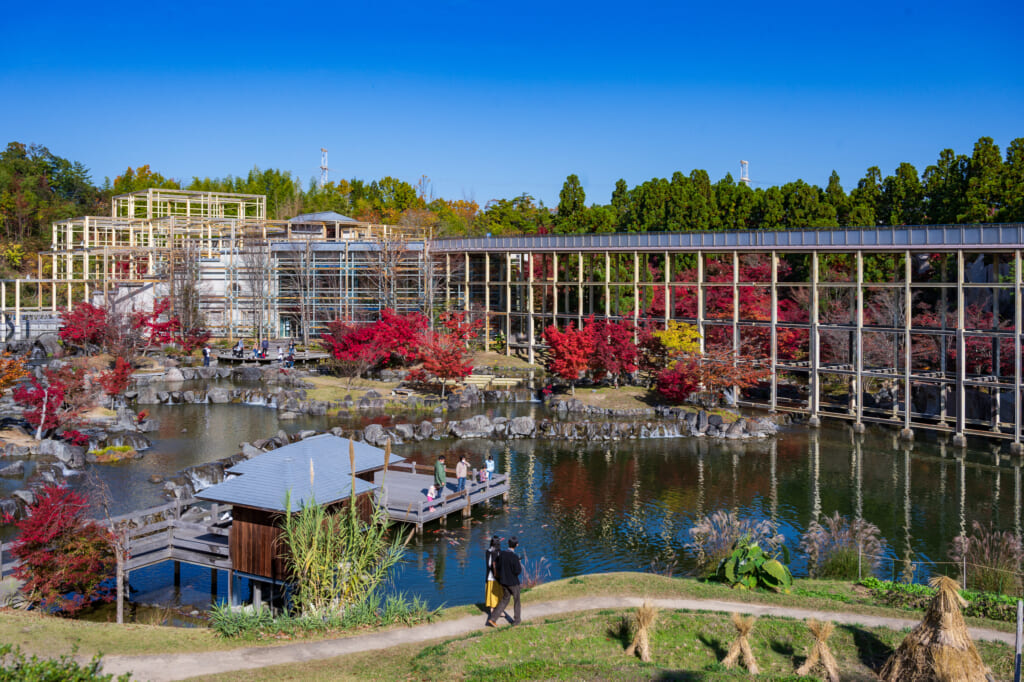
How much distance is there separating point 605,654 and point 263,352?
38156 mm

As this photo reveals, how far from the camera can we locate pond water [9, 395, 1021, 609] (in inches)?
765

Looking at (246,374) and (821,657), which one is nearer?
(821,657)

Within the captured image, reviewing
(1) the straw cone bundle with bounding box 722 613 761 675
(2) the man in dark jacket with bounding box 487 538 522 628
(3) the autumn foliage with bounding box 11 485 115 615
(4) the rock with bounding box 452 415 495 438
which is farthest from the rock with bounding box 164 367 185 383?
(1) the straw cone bundle with bounding box 722 613 761 675

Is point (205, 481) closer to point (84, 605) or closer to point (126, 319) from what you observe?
point (84, 605)

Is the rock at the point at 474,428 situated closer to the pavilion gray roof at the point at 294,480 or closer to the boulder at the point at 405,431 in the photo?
the boulder at the point at 405,431

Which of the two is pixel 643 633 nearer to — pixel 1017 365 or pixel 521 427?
pixel 521 427

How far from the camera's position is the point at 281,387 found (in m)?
40.2

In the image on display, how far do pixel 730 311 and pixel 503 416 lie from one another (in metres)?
15.7

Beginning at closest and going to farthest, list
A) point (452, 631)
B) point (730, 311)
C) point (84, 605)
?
point (452, 631), point (84, 605), point (730, 311)

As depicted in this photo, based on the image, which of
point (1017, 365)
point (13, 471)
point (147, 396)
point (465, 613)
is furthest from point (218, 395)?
point (1017, 365)

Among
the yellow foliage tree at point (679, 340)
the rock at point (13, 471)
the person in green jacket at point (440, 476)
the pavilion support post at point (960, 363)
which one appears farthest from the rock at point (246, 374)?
the pavilion support post at point (960, 363)

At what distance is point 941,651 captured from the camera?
1085cm

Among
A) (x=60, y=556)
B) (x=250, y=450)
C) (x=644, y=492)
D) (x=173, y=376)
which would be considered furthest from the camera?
(x=173, y=376)

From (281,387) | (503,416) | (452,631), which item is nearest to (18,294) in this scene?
(281,387)
